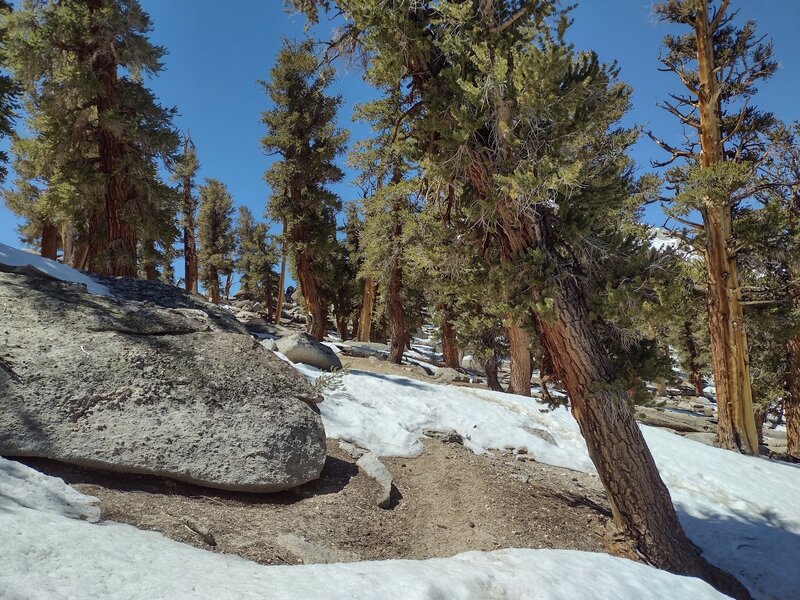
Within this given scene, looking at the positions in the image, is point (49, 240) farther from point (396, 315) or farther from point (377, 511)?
point (377, 511)

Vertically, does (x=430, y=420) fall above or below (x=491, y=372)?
below

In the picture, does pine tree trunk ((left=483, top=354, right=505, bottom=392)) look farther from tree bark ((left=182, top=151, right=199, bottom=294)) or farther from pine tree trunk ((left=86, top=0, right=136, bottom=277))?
tree bark ((left=182, top=151, right=199, bottom=294))

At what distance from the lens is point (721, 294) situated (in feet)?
34.9

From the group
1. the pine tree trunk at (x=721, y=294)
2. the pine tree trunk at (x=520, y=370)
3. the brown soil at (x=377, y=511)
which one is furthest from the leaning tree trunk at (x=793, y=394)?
the brown soil at (x=377, y=511)

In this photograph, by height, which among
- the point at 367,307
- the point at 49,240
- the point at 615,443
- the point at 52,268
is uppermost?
the point at 49,240

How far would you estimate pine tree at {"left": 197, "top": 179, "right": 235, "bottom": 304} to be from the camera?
34781 mm

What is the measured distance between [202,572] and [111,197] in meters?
12.2

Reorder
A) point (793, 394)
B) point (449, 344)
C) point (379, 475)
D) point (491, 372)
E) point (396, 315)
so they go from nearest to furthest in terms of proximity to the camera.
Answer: point (379, 475), point (793, 394), point (491, 372), point (396, 315), point (449, 344)

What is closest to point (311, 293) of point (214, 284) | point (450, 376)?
point (450, 376)

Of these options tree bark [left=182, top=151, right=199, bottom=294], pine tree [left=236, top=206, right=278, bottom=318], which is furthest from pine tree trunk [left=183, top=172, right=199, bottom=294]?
pine tree [left=236, top=206, right=278, bottom=318]

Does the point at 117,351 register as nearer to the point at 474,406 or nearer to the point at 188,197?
the point at 474,406

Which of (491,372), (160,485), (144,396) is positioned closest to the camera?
(160,485)

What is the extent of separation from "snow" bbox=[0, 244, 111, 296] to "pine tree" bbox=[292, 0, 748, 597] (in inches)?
257

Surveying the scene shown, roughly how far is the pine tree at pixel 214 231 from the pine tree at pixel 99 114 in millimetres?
22566
